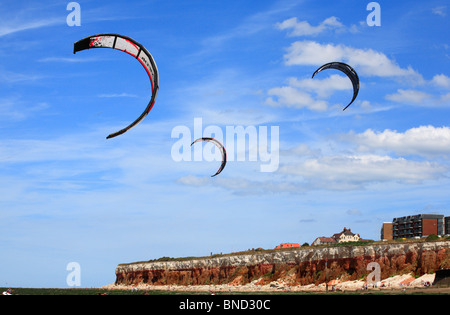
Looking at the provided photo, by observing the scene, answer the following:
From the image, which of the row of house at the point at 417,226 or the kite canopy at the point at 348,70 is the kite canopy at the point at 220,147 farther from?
the row of house at the point at 417,226

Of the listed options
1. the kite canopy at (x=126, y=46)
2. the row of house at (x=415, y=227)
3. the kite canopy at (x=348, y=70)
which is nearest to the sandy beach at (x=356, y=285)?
Result: the kite canopy at (x=348, y=70)

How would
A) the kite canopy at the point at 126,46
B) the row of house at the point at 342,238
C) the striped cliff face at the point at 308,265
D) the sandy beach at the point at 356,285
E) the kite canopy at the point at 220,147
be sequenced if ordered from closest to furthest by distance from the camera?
the kite canopy at the point at 126,46, the kite canopy at the point at 220,147, the sandy beach at the point at 356,285, the striped cliff face at the point at 308,265, the row of house at the point at 342,238

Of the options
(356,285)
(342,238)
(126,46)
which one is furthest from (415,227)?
(126,46)

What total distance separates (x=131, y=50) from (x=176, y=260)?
312 ft

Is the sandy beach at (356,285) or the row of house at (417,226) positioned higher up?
the row of house at (417,226)

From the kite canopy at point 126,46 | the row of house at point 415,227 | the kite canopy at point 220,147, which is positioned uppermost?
the kite canopy at point 126,46

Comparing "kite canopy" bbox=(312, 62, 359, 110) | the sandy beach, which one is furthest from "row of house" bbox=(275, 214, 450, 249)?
"kite canopy" bbox=(312, 62, 359, 110)

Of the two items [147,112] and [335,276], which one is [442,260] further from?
[147,112]

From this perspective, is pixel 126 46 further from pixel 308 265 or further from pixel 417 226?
pixel 417 226

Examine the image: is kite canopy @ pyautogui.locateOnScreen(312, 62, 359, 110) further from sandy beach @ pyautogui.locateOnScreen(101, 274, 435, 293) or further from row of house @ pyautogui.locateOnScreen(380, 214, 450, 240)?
row of house @ pyautogui.locateOnScreen(380, 214, 450, 240)

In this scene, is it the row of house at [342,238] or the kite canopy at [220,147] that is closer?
the kite canopy at [220,147]

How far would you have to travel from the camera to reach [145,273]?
125 meters

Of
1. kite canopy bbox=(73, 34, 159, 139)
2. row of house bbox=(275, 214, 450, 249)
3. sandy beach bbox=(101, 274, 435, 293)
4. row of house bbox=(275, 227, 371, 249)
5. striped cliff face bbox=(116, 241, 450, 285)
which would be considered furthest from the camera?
row of house bbox=(275, 227, 371, 249)
